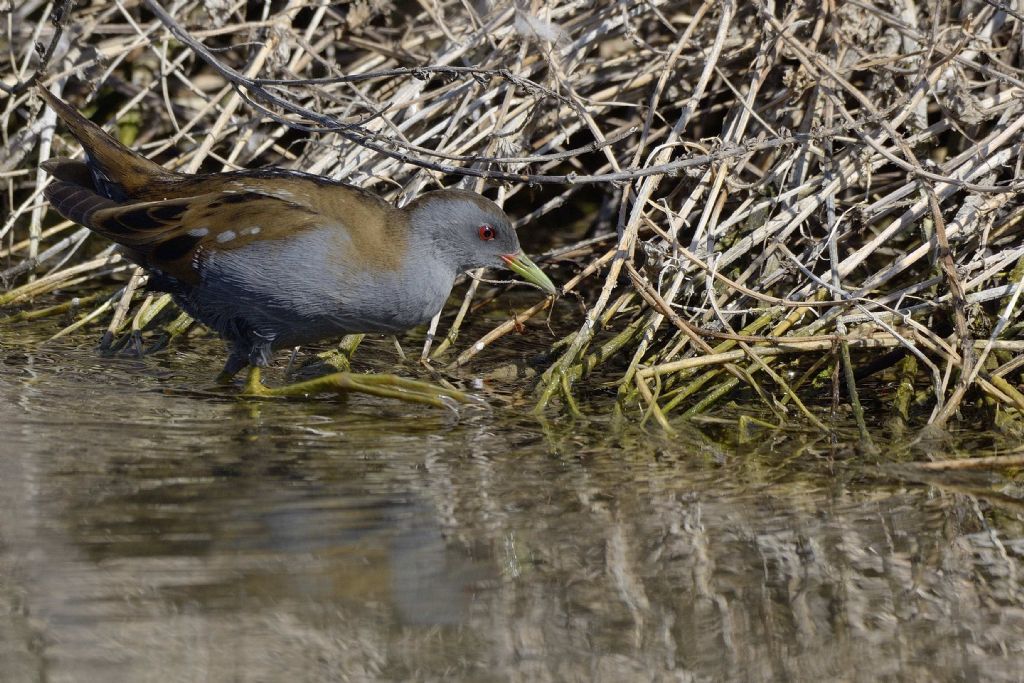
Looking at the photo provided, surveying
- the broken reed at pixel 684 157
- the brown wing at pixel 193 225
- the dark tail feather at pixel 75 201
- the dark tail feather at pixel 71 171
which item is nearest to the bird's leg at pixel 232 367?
the brown wing at pixel 193 225

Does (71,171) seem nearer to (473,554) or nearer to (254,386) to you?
(254,386)

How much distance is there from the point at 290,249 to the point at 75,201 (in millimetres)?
861

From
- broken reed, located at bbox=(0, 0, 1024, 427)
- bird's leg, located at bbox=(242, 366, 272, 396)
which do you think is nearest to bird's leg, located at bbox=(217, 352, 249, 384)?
bird's leg, located at bbox=(242, 366, 272, 396)

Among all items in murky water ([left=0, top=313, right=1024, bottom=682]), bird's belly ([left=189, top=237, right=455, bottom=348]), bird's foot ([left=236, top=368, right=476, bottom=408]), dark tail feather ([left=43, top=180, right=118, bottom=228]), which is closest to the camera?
murky water ([left=0, top=313, right=1024, bottom=682])

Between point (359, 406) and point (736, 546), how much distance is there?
1.61 m

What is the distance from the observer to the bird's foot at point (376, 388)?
408cm

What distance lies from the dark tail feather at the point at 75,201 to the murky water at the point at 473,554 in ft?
2.15

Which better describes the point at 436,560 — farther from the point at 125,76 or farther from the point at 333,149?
the point at 125,76

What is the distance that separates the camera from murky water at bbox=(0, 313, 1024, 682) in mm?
2324

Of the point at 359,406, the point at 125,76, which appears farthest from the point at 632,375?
the point at 125,76

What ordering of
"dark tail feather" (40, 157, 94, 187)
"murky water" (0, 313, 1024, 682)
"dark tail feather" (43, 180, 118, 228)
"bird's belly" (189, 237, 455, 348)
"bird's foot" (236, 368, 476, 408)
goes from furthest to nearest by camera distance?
1. "dark tail feather" (40, 157, 94, 187)
2. "dark tail feather" (43, 180, 118, 228)
3. "bird's foot" (236, 368, 476, 408)
4. "bird's belly" (189, 237, 455, 348)
5. "murky water" (0, 313, 1024, 682)

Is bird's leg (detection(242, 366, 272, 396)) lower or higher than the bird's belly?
lower

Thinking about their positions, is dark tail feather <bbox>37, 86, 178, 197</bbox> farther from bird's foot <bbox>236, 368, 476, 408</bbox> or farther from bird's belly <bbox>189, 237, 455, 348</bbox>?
bird's foot <bbox>236, 368, 476, 408</bbox>

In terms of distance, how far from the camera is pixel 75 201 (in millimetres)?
4289
